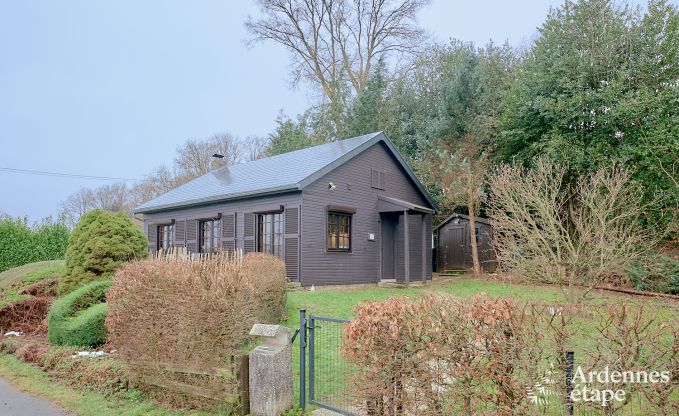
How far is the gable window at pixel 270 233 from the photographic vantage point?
15430 millimetres

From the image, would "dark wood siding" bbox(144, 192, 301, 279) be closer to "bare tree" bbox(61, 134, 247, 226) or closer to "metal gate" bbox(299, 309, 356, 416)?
"metal gate" bbox(299, 309, 356, 416)

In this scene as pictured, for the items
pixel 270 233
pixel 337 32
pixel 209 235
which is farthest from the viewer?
pixel 337 32

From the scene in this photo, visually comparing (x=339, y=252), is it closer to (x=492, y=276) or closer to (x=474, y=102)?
(x=492, y=276)

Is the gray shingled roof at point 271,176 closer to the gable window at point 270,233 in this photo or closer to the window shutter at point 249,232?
the window shutter at point 249,232

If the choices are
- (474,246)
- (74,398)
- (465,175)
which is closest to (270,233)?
(465,175)

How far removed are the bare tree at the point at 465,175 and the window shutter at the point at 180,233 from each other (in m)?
10.8

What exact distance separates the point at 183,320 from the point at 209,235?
13.0 metres

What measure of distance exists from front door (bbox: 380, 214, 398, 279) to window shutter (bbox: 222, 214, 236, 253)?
5304 millimetres

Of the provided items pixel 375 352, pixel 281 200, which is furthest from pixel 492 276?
pixel 375 352

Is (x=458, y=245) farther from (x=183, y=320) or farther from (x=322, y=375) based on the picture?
(x=183, y=320)

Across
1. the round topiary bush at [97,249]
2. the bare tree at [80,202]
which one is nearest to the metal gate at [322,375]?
the round topiary bush at [97,249]

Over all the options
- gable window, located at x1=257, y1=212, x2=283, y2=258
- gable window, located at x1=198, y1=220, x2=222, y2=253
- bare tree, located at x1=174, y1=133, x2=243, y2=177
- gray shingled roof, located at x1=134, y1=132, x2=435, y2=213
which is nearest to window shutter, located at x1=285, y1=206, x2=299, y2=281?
gable window, located at x1=257, y1=212, x2=283, y2=258

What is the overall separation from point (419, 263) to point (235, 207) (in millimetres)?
7429

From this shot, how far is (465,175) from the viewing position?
19.5 m
